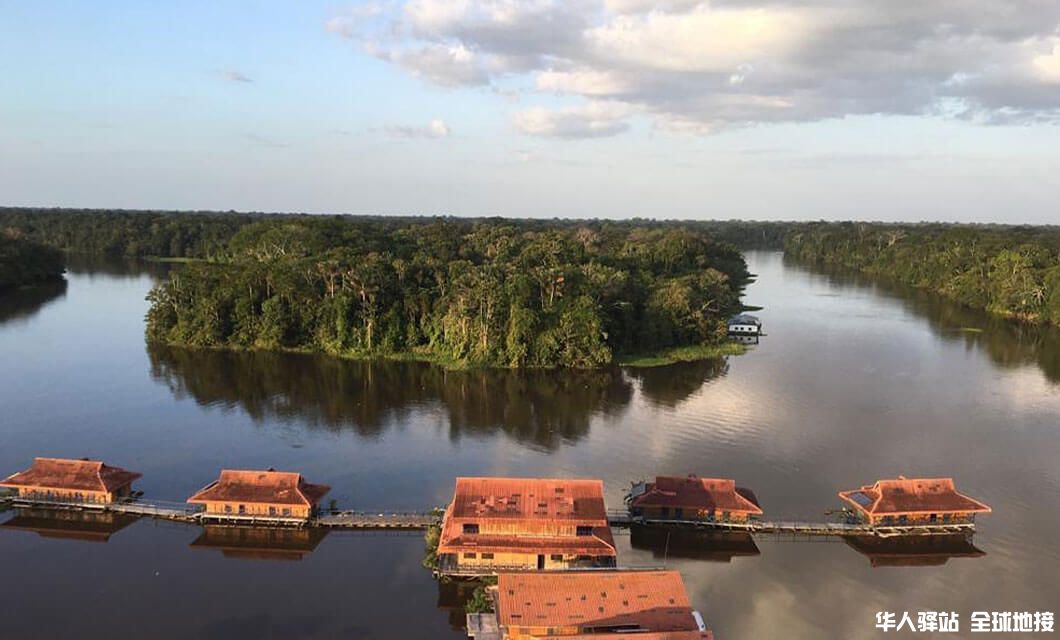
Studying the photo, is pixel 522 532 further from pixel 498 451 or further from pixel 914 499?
pixel 914 499

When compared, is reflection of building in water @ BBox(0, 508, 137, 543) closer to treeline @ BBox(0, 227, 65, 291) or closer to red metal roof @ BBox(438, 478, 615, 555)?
red metal roof @ BBox(438, 478, 615, 555)

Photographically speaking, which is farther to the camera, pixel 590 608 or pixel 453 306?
pixel 453 306

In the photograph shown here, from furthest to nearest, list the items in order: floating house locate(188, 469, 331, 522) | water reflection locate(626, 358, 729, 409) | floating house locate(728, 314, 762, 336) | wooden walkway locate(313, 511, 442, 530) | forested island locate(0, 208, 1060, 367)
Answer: floating house locate(728, 314, 762, 336) < forested island locate(0, 208, 1060, 367) < water reflection locate(626, 358, 729, 409) < floating house locate(188, 469, 331, 522) < wooden walkway locate(313, 511, 442, 530)

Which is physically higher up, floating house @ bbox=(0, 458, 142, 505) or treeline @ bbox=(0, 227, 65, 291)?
treeline @ bbox=(0, 227, 65, 291)

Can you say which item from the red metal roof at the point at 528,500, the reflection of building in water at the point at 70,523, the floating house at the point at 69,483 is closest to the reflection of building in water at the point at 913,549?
the red metal roof at the point at 528,500

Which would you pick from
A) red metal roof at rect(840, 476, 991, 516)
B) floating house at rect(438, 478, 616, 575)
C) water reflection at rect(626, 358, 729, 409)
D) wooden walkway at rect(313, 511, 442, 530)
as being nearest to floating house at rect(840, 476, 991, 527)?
red metal roof at rect(840, 476, 991, 516)

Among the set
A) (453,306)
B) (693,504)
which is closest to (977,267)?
(453,306)

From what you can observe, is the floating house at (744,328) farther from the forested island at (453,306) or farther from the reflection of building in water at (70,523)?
the reflection of building in water at (70,523)

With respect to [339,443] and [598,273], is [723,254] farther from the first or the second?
[339,443]
